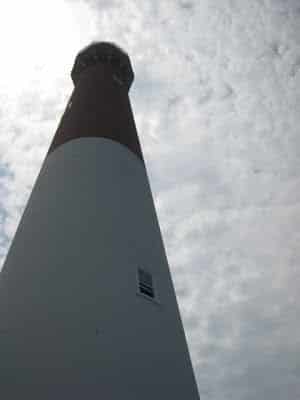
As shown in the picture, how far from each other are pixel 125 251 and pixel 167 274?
4.08ft

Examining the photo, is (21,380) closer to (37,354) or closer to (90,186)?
(37,354)

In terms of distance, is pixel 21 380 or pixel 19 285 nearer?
pixel 21 380

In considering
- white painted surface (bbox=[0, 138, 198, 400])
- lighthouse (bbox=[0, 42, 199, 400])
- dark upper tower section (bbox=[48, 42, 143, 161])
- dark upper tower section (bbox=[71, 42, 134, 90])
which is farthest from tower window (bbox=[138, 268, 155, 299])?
dark upper tower section (bbox=[71, 42, 134, 90])

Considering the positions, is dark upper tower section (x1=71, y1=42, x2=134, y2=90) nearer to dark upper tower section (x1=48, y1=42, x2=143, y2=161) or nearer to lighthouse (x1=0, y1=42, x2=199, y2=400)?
dark upper tower section (x1=48, y1=42, x2=143, y2=161)

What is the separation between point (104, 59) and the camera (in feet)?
38.3

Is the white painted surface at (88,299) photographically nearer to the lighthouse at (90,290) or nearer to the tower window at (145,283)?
the lighthouse at (90,290)

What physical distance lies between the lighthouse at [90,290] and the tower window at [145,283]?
21 mm

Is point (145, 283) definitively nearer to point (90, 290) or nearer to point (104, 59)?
point (90, 290)

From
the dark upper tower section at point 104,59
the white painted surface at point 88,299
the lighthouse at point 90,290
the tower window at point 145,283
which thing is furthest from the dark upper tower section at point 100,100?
the tower window at point 145,283

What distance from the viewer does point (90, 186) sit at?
7199 millimetres

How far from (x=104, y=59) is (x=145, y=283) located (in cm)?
810

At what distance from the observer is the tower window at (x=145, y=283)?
619 centimetres

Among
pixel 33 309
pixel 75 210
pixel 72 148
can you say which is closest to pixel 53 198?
pixel 75 210

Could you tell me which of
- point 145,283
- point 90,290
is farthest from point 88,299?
point 145,283
